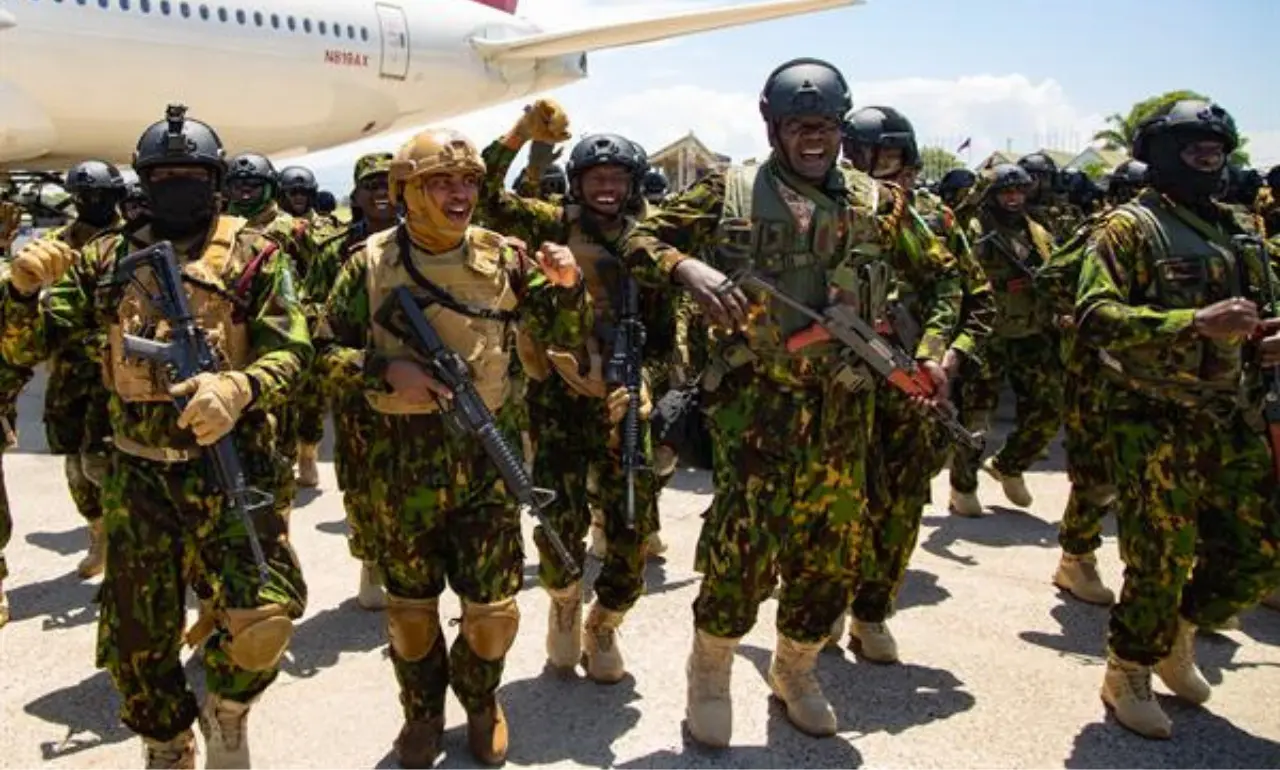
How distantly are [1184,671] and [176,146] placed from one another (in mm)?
4018

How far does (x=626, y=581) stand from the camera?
160 inches

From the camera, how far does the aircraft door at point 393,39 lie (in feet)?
58.2

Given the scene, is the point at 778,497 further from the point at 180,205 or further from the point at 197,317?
the point at 180,205

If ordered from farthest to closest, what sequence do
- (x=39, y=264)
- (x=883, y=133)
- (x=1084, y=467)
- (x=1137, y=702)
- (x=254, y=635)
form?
1. (x=1084, y=467)
2. (x=883, y=133)
3. (x=1137, y=702)
4. (x=254, y=635)
5. (x=39, y=264)

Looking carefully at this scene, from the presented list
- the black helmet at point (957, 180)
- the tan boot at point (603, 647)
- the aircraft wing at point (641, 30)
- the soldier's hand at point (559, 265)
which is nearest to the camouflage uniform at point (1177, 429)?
the soldier's hand at point (559, 265)

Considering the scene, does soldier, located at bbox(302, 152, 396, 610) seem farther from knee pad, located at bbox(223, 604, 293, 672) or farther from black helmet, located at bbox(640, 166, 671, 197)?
black helmet, located at bbox(640, 166, 671, 197)

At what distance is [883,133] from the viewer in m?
4.60

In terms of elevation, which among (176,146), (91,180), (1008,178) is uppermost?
(1008,178)

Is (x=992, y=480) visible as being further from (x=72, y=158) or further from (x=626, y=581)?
(x=72, y=158)

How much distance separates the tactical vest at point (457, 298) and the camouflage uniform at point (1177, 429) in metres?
2.01

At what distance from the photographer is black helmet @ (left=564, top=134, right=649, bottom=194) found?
4223 millimetres

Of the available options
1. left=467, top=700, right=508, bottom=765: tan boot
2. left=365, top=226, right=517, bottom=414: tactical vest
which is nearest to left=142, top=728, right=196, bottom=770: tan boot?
left=467, top=700, right=508, bottom=765: tan boot

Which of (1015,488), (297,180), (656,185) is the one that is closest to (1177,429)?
(1015,488)

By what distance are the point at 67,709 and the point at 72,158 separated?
12.8 metres
